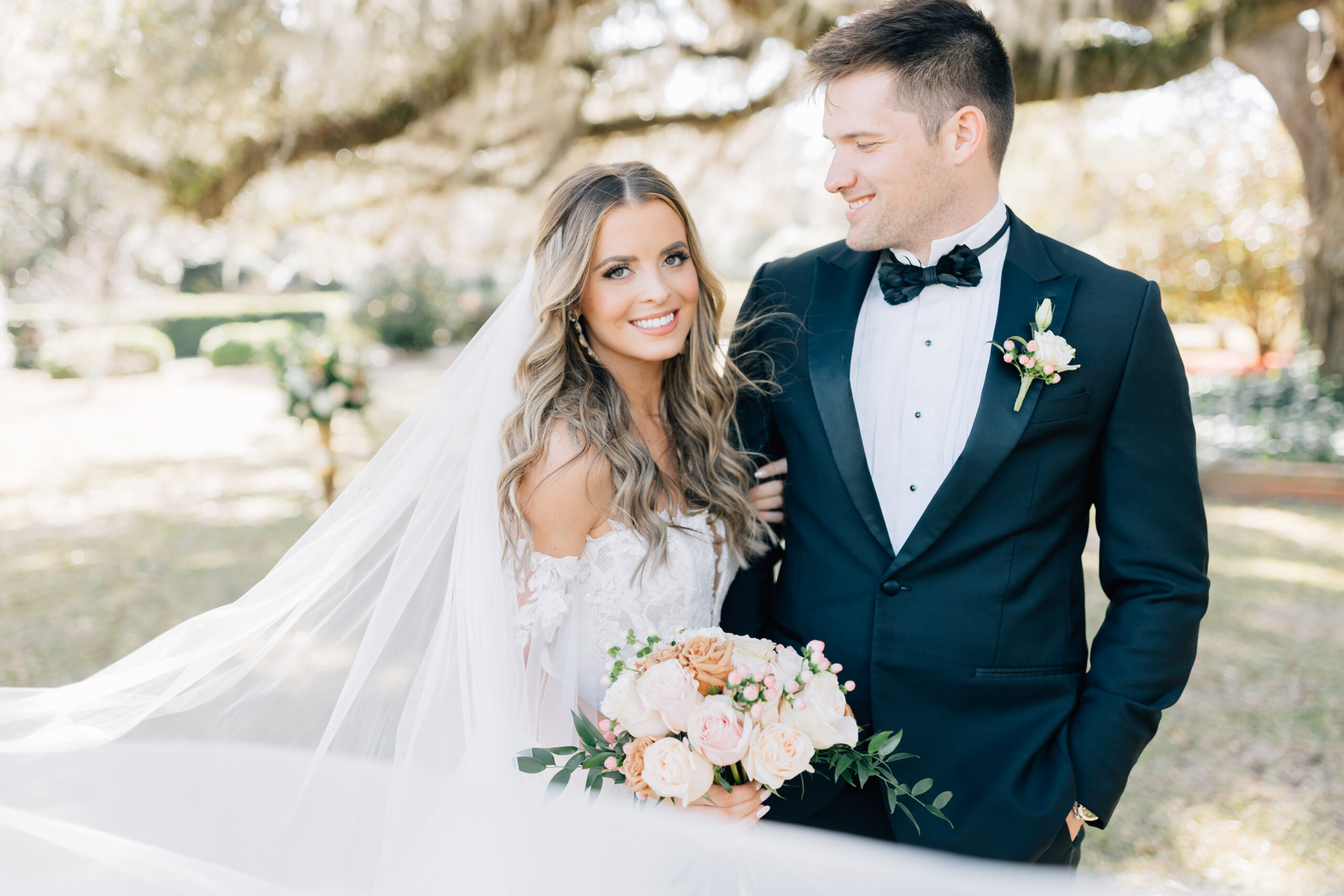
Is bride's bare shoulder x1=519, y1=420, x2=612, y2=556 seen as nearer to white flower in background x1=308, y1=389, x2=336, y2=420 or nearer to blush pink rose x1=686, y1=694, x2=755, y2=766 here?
blush pink rose x1=686, y1=694, x2=755, y2=766

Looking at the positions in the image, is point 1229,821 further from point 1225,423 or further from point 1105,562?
point 1225,423

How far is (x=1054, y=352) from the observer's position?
1922 mm

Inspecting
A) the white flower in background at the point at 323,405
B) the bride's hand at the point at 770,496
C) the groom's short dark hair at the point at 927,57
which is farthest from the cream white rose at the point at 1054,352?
the white flower in background at the point at 323,405

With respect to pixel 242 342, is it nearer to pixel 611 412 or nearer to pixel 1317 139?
pixel 1317 139

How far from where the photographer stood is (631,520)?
224cm

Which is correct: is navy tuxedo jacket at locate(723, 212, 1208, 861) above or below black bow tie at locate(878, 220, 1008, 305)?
below

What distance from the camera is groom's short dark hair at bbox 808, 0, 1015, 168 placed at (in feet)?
6.82

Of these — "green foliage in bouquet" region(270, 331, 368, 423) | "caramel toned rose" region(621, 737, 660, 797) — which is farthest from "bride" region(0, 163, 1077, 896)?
"green foliage in bouquet" region(270, 331, 368, 423)

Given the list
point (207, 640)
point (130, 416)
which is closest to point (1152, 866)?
point (207, 640)

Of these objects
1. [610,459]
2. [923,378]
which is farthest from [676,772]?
[923,378]

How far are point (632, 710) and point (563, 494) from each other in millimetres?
Result: 598

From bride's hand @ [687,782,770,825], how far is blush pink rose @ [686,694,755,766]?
0.11 meters

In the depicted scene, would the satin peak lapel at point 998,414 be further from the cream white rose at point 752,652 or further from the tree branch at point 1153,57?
the tree branch at point 1153,57

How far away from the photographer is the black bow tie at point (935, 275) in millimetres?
2133
